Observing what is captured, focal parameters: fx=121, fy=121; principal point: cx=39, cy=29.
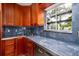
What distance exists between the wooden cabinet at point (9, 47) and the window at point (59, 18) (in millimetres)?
487

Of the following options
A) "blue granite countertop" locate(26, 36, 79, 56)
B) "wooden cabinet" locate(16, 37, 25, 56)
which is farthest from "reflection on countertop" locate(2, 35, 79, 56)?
"wooden cabinet" locate(16, 37, 25, 56)

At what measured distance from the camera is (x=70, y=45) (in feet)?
4.23

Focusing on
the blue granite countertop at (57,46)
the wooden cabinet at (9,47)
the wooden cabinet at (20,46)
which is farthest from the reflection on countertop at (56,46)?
the wooden cabinet at (9,47)

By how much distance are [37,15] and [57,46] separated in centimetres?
48

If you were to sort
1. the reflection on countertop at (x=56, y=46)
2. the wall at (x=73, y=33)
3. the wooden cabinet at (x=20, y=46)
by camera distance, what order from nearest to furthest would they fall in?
the reflection on countertop at (x=56, y=46), the wall at (x=73, y=33), the wooden cabinet at (x=20, y=46)

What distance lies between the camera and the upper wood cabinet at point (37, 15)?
1.50 metres

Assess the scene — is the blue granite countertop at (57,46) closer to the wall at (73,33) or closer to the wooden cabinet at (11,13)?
the wall at (73,33)

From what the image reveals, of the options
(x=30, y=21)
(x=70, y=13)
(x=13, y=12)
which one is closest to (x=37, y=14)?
(x=30, y=21)

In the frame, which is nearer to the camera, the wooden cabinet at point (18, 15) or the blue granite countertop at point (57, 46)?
the blue granite countertop at point (57, 46)

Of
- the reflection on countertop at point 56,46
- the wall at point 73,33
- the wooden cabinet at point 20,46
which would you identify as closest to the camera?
the reflection on countertop at point 56,46

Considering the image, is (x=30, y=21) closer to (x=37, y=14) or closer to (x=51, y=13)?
(x=37, y=14)

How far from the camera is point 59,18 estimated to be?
58.1 inches

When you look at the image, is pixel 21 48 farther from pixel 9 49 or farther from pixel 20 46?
pixel 9 49

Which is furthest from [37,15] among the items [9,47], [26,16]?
[9,47]
